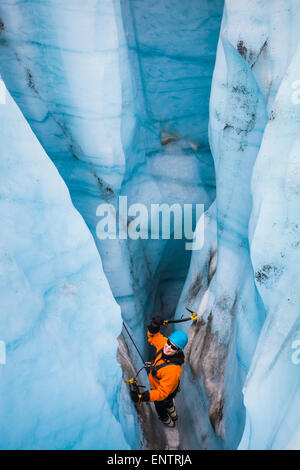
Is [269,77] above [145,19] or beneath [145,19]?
beneath

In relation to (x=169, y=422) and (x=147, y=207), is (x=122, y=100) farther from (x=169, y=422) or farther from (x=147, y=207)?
(x=169, y=422)

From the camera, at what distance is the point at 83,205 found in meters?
2.96

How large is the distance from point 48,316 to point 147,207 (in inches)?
72.3

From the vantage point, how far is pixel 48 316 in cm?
157

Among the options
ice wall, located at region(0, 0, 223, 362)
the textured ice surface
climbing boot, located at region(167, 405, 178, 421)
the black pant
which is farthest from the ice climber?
ice wall, located at region(0, 0, 223, 362)

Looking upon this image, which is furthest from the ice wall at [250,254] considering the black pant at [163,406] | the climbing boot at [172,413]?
the black pant at [163,406]

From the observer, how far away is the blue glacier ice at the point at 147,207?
1.48 m

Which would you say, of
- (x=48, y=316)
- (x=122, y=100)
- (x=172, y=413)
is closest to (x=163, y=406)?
(x=172, y=413)

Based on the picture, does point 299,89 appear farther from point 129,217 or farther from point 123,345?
point 123,345

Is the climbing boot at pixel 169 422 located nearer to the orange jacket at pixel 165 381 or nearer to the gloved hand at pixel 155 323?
the orange jacket at pixel 165 381

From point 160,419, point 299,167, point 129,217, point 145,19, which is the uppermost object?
point 145,19
